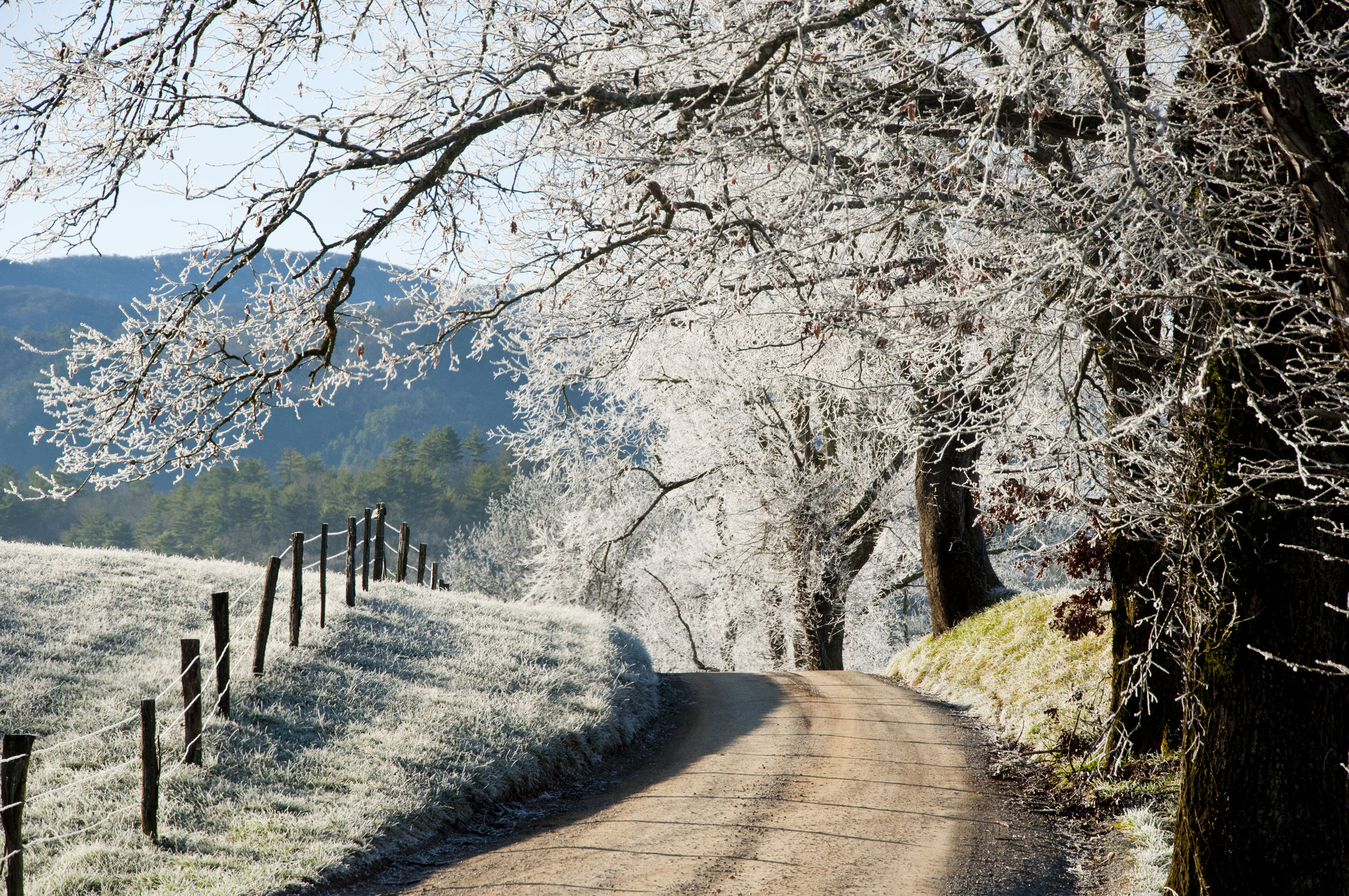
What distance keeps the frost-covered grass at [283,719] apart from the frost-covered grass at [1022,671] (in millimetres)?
4256

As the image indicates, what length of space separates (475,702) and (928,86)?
7.28 meters

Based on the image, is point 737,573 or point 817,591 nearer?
point 817,591

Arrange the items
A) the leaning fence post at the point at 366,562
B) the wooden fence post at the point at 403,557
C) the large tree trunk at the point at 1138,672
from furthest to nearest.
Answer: the wooden fence post at the point at 403,557, the leaning fence post at the point at 366,562, the large tree trunk at the point at 1138,672

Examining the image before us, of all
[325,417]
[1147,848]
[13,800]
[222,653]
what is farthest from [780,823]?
[325,417]

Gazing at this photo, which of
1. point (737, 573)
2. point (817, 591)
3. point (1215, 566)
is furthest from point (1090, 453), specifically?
point (737, 573)

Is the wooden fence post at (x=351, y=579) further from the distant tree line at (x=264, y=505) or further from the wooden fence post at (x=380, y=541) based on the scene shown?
the distant tree line at (x=264, y=505)

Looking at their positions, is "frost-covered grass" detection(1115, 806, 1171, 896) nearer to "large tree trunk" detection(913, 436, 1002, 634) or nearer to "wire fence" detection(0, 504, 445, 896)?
"wire fence" detection(0, 504, 445, 896)

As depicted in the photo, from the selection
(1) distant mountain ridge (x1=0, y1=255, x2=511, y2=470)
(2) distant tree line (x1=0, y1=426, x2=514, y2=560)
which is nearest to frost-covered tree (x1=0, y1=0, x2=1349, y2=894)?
(2) distant tree line (x1=0, y1=426, x2=514, y2=560)

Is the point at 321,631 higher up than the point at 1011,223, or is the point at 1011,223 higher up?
the point at 1011,223

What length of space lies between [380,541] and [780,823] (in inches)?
403

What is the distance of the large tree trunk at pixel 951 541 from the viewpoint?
13211 mm

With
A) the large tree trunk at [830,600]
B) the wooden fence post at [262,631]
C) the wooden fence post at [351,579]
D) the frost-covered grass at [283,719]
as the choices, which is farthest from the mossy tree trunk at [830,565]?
the wooden fence post at [262,631]

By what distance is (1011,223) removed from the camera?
216 inches

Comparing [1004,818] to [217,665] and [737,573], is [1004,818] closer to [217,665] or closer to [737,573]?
[217,665]
